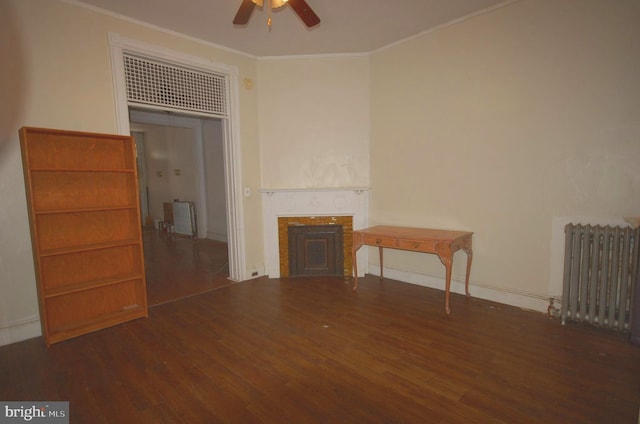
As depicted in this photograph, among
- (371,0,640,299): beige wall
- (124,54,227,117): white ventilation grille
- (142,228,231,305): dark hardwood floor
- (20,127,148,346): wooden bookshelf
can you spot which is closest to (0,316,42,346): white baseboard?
(20,127,148,346): wooden bookshelf

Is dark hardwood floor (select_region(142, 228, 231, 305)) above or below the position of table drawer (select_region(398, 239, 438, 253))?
below

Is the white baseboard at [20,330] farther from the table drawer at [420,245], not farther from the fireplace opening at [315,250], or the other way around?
the table drawer at [420,245]

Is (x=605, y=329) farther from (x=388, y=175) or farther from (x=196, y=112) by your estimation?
(x=196, y=112)

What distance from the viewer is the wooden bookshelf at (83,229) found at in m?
2.59

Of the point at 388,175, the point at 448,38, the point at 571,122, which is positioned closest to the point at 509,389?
the point at 571,122

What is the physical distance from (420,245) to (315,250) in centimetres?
155

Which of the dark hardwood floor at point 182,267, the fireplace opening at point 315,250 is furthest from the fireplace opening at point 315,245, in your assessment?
the dark hardwood floor at point 182,267

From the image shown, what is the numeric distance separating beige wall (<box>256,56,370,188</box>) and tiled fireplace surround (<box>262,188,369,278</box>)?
14cm

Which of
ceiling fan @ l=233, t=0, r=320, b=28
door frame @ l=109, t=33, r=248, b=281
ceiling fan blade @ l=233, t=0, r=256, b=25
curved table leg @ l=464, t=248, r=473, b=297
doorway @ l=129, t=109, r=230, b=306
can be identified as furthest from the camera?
doorway @ l=129, t=109, r=230, b=306

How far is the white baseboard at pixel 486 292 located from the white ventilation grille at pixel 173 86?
3.05m

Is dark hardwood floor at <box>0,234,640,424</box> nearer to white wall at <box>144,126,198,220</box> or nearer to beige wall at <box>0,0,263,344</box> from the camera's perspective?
beige wall at <box>0,0,263,344</box>

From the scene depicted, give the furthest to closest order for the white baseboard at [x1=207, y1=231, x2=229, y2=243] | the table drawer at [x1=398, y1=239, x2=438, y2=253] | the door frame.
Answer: the white baseboard at [x1=207, y1=231, x2=229, y2=243]
the door frame
the table drawer at [x1=398, y1=239, x2=438, y2=253]

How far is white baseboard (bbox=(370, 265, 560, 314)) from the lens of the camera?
2986 millimetres

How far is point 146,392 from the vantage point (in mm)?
1968
